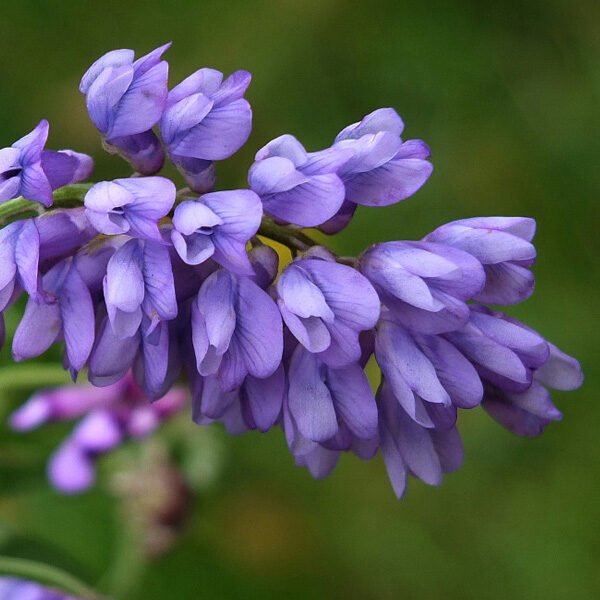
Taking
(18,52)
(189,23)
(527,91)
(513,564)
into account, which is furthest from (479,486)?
(18,52)

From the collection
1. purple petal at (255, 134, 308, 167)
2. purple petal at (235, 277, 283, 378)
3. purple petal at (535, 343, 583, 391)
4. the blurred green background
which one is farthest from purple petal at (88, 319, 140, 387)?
the blurred green background

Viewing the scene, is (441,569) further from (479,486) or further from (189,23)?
(189,23)

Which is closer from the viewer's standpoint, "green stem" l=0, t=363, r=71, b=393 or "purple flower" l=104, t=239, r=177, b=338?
"purple flower" l=104, t=239, r=177, b=338

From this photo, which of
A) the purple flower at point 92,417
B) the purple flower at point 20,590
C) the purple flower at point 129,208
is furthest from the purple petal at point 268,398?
the purple flower at point 92,417

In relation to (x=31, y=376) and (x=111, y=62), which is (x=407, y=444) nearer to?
(x=111, y=62)

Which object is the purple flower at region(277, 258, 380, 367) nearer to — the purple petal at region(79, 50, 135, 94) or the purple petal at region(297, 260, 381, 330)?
the purple petal at region(297, 260, 381, 330)
